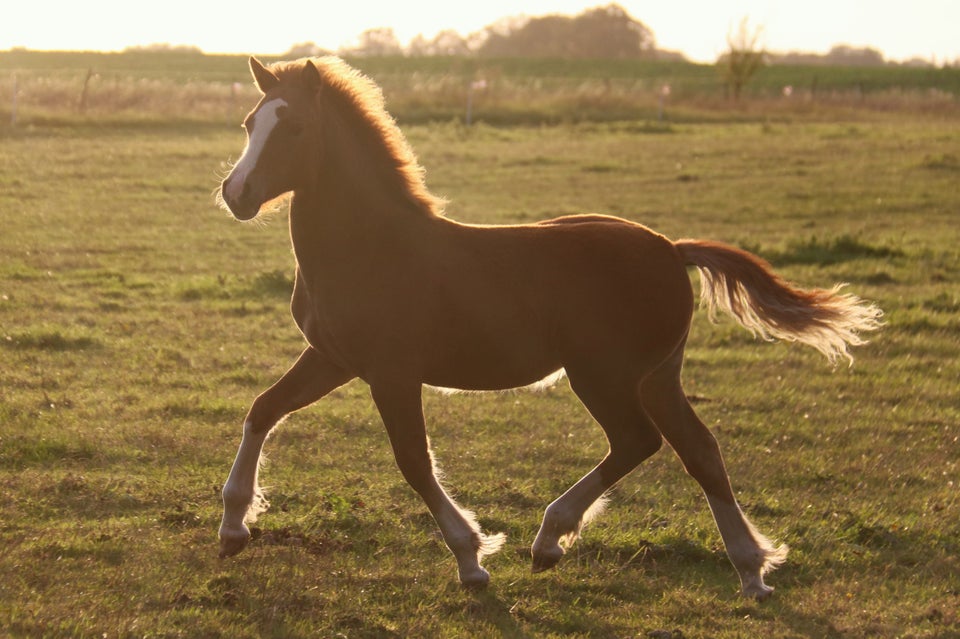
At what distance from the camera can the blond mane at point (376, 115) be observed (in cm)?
549

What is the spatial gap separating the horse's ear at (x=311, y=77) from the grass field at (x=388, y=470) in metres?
2.15

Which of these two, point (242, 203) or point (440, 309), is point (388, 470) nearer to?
point (440, 309)

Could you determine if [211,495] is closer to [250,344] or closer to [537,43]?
[250,344]

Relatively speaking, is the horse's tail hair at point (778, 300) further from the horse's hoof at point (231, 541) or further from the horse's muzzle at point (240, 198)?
the horse's hoof at point (231, 541)

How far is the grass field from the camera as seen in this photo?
5.21 meters

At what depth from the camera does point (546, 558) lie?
18.0 feet

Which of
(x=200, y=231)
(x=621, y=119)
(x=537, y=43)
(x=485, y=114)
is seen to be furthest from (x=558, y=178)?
(x=537, y=43)

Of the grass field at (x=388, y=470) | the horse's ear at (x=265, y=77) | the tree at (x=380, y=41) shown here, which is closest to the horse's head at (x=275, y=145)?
the horse's ear at (x=265, y=77)

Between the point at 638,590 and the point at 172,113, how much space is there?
80.4 ft

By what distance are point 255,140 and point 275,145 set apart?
85 mm

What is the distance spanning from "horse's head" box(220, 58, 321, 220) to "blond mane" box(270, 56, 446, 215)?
166 mm

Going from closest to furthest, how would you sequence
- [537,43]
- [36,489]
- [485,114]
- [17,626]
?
[17,626], [36,489], [485,114], [537,43]

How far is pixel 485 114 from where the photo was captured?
31672mm

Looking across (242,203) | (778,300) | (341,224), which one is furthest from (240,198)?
(778,300)
